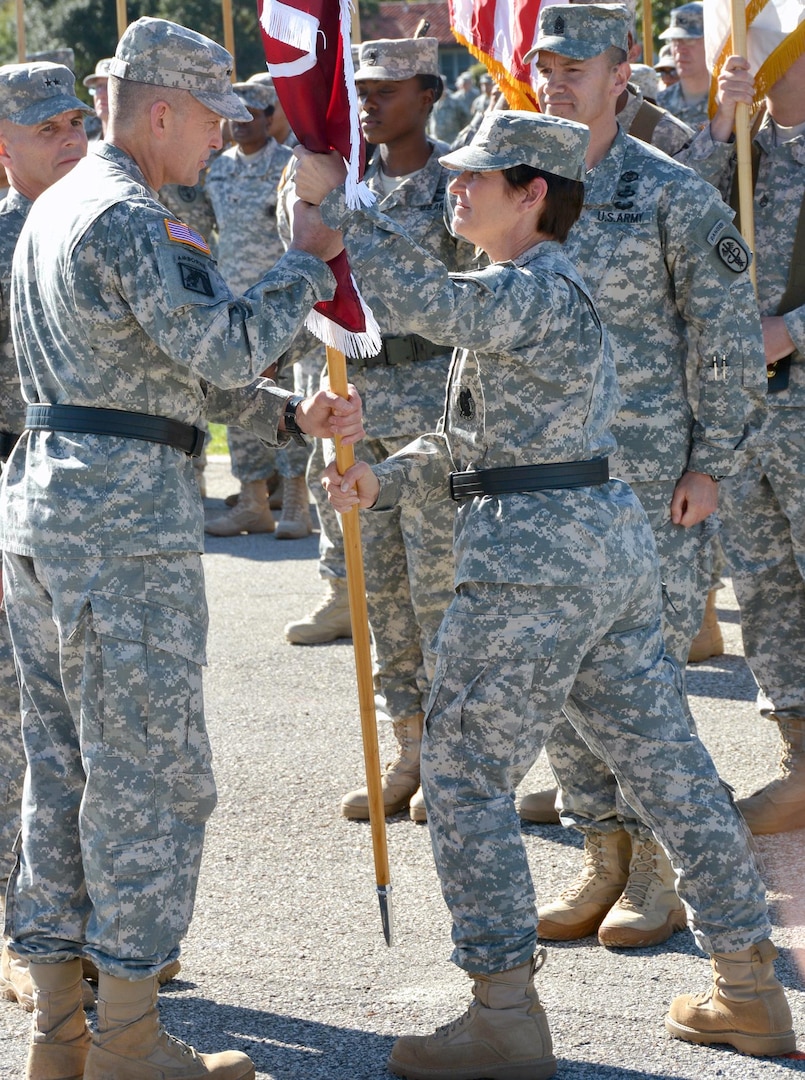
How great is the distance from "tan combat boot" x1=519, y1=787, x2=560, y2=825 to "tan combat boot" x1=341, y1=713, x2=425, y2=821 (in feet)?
1.32

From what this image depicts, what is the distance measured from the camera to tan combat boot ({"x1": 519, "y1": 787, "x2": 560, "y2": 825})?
515 centimetres

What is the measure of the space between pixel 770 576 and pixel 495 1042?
91.5 inches

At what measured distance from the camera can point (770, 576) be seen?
208 inches

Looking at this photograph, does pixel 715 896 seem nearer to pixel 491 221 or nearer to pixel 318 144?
pixel 491 221

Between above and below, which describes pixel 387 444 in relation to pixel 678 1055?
above

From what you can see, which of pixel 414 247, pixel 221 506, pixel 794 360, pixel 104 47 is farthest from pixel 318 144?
pixel 104 47

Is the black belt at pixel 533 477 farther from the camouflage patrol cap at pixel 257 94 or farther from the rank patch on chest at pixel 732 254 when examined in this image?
the camouflage patrol cap at pixel 257 94

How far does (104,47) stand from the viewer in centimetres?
4150

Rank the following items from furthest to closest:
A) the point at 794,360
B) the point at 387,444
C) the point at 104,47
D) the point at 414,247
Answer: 1. the point at 104,47
2. the point at 387,444
3. the point at 794,360
4. the point at 414,247

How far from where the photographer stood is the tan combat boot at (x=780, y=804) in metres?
5.05

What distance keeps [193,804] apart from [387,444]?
229 centimetres

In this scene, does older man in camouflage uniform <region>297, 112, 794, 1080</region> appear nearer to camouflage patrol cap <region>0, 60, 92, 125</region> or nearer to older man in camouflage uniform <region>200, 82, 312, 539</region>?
camouflage patrol cap <region>0, 60, 92, 125</region>

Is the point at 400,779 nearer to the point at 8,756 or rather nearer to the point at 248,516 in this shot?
the point at 8,756

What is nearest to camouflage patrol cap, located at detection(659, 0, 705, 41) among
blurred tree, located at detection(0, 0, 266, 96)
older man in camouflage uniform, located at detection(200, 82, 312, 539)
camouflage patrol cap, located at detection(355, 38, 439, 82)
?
older man in camouflage uniform, located at detection(200, 82, 312, 539)
